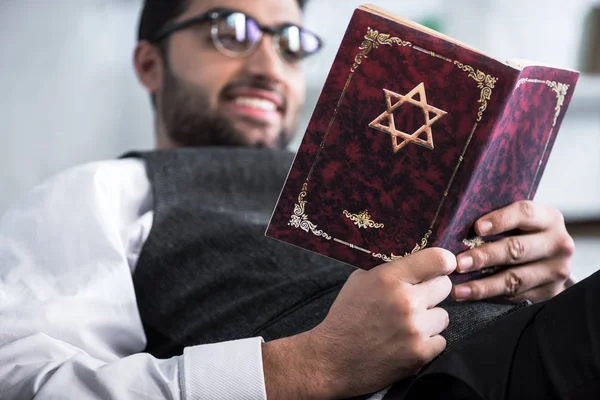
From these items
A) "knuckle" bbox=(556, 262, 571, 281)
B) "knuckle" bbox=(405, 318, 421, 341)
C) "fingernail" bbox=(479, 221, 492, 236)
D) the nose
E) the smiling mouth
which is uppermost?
the nose

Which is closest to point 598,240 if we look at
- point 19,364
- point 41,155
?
point 41,155

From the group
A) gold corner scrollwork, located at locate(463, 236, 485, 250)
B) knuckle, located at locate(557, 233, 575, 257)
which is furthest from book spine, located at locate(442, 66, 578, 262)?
knuckle, located at locate(557, 233, 575, 257)

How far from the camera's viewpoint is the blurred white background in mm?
1926

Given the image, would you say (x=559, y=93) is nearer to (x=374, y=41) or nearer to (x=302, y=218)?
(x=374, y=41)

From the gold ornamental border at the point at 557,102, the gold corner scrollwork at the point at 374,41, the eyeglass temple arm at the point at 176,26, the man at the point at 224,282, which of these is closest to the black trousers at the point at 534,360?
the man at the point at 224,282

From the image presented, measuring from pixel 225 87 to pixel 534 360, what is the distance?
1.09 m

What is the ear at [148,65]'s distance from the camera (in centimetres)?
182

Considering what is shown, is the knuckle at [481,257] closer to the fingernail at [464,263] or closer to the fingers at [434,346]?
the fingernail at [464,263]

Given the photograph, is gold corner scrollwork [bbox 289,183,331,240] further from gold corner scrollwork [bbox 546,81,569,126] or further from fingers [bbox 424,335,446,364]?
gold corner scrollwork [bbox 546,81,569,126]

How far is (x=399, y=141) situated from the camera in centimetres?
83

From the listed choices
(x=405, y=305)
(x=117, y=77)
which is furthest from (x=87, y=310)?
(x=117, y=77)

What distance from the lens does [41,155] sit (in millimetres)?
1963

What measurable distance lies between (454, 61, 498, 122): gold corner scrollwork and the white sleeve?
431 mm

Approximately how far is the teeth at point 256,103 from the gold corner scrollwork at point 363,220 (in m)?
0.87
